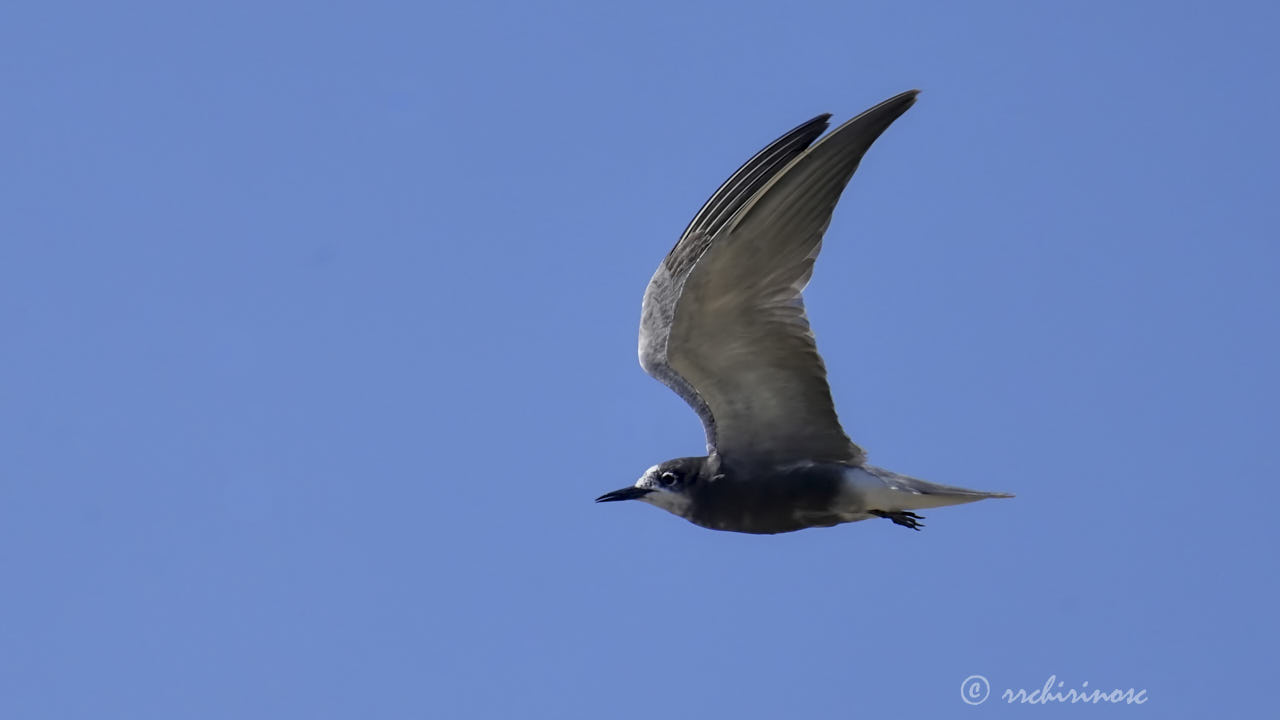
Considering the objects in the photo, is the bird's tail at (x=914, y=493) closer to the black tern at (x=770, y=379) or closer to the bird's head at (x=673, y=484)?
the black tern at (x=770, y=379)

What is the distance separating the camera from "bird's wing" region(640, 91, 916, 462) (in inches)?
486

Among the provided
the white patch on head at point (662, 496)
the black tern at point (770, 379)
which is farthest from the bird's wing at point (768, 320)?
the white patch on head at point (662, 496)

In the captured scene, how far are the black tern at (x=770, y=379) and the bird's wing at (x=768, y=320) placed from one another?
11mm

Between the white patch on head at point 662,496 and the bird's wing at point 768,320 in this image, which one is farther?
the white patch on head at point 662,496

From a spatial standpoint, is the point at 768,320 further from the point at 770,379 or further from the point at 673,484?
the point at 673,484

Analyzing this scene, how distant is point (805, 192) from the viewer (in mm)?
12484

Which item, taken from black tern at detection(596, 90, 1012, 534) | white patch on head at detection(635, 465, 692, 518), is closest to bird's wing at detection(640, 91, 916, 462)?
black tern at detection(596, 90, 1012, 534)

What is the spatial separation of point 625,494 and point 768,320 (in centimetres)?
198

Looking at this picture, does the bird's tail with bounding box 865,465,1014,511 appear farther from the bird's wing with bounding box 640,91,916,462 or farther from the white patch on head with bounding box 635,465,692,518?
the white patch on head with bounding box 635,465,692,518

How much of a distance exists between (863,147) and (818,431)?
234cm

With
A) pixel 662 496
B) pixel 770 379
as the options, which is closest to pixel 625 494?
pixel 662 496

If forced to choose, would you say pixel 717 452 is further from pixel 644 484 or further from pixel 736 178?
pixel 736 178

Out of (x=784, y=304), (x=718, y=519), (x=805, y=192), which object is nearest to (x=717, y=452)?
(x=718, y=519)

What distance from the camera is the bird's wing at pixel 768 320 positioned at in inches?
486
